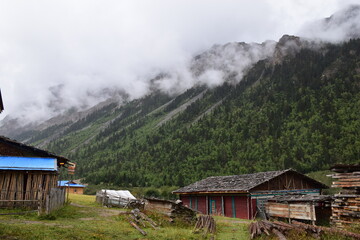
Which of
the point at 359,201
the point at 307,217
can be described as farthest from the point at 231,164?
the point at 359,201

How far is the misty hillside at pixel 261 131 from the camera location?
88750 millimetres

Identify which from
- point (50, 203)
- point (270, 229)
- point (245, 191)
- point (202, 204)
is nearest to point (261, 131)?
point (202, 204)

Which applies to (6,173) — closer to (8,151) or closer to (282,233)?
(8,151)

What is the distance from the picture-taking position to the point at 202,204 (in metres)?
37.0

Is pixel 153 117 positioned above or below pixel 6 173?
above

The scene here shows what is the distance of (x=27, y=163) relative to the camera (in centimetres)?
2159

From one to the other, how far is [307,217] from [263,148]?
252 feet

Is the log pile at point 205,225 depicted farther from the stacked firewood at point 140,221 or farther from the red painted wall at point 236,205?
the red painted wall at point 236,205

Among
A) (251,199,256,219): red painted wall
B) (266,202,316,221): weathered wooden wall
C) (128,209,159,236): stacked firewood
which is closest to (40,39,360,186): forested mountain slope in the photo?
(251,199,256,219): red painted wall

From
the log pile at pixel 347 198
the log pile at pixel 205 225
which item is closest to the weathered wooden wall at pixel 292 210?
the log pile at pixel 347 198

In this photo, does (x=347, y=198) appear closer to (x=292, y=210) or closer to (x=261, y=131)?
(x=292, y=210)

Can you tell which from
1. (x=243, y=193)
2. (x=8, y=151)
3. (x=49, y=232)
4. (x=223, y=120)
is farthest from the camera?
(x=223, y=120)

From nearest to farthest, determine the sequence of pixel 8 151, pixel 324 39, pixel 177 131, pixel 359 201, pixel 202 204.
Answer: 1. pixel 359 201
2. pixel 8 151
3. pixel 202 204
4. pixel 177 131
5. pixel 324 39

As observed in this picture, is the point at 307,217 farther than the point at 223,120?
No
